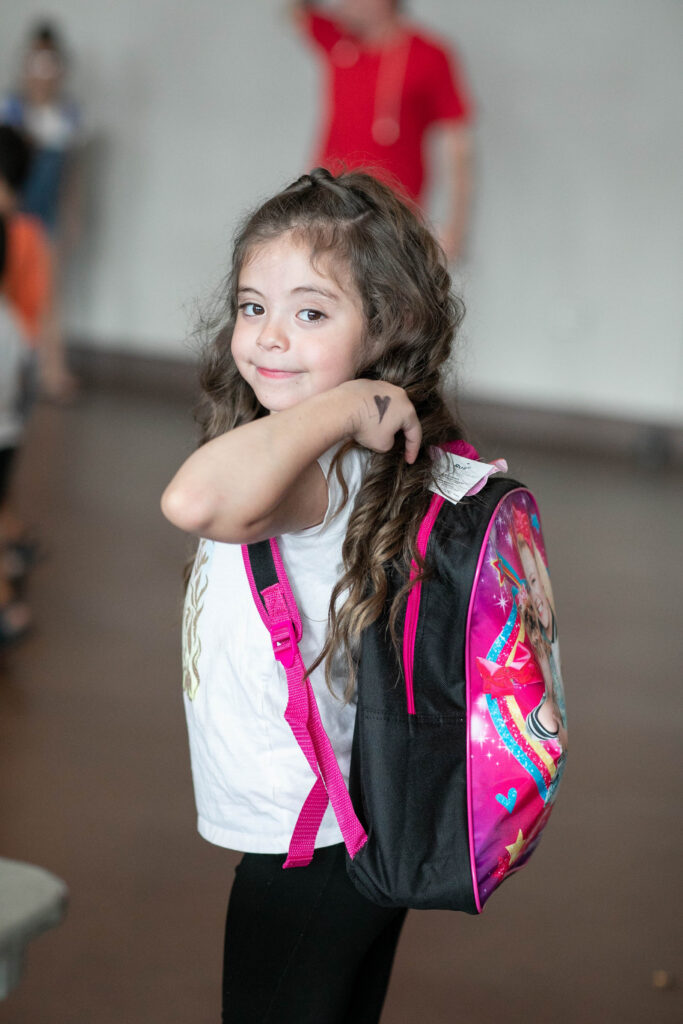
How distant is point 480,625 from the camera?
3.37 ft

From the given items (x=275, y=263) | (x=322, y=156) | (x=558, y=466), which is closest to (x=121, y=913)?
(x=275, y=263)

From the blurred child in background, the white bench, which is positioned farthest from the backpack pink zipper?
the blurred child in background

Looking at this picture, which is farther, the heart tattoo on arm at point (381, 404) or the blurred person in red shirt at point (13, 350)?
the blurred person in red shirt at point (13, 350)

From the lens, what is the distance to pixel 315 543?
1.05m

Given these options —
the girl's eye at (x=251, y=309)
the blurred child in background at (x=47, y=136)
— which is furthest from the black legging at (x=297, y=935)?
the blurred child in background at (x=47, y=136)

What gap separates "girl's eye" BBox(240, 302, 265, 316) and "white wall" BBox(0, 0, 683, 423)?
13.6ft

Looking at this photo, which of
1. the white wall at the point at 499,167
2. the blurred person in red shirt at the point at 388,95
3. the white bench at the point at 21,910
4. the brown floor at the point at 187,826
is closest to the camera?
the white bench at the point at 21,910

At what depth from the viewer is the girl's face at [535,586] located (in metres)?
1.09

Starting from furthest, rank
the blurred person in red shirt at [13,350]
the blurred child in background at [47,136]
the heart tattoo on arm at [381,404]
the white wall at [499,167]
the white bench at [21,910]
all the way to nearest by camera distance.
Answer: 1. the blurred child in background at [47,136]
2. the white wall at [499,167]
3. the blurred person in red shirt at [13,350]
4. the heart tattoo on arm at [381,404]
5. the white bench at [21,910]

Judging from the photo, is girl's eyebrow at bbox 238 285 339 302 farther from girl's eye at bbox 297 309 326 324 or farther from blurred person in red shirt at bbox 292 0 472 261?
blurred person in red shirt at bbox 292 0 472 261

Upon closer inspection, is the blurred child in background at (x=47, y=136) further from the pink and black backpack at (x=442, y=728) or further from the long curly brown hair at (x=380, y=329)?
the pink and black backpack at (x=442, y=728)

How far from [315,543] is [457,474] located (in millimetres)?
145

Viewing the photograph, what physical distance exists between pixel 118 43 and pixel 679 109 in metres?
3.05

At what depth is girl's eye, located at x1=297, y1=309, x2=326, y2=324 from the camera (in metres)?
1.05
